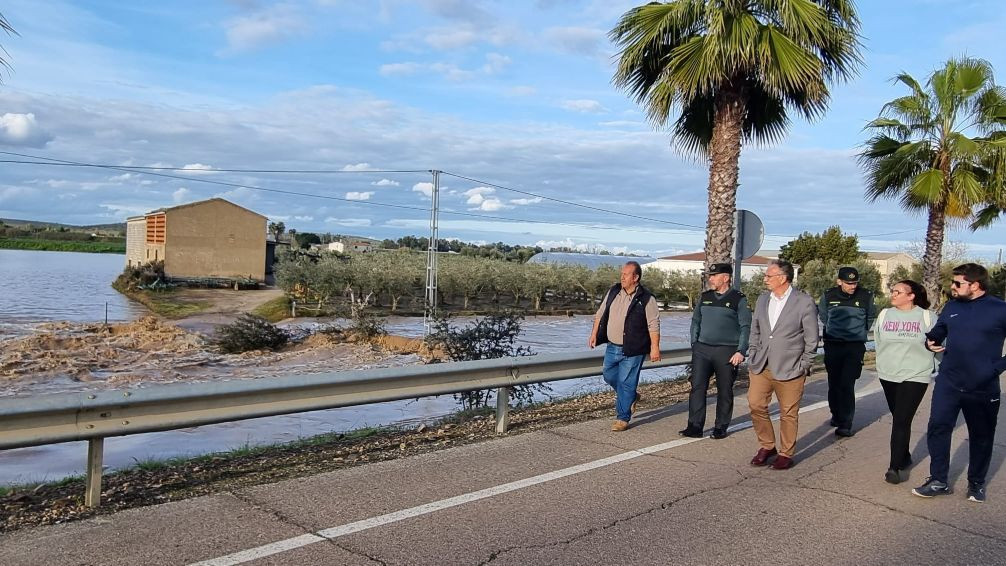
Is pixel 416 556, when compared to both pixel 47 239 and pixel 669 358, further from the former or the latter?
pixel 47 239

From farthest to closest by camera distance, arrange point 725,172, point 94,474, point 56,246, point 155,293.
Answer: point 56,246 < point 155,293 < point 725,172 < point 94,474

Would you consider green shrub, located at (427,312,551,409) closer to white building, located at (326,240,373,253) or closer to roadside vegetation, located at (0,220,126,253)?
white building, located at (326,240,373,253)

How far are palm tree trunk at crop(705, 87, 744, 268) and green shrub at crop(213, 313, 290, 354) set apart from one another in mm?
14035

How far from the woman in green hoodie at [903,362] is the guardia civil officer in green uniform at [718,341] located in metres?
1.26

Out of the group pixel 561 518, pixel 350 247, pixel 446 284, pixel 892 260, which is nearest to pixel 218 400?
pixel 561 518

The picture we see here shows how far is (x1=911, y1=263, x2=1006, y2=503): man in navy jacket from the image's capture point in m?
6.12

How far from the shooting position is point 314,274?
129 feet

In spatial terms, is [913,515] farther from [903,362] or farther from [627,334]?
[627,334]

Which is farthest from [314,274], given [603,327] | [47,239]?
[47,239]

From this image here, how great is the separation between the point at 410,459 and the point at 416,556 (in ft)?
7.52

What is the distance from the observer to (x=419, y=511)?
547 centimetres

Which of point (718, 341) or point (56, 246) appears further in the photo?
point (56, 246)

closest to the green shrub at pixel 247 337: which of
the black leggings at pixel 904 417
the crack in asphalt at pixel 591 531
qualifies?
the crack in asphalt at pixel 591 531

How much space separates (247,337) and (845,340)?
17118 mm
